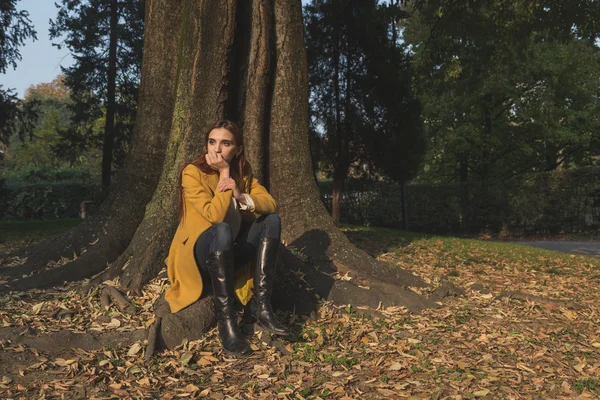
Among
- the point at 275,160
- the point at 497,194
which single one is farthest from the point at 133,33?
the point at 275,160

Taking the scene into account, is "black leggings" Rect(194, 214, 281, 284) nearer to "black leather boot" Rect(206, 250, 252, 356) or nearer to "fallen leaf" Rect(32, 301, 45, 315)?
"black leather boot" Rect(206, 250, 252, 356)

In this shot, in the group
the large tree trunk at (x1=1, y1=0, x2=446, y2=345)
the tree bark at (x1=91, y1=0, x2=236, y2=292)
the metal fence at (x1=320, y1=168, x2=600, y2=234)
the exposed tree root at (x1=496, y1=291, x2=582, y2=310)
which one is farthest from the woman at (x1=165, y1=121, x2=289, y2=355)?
the metal fence at (x1=320, y1=168, x2=600, y2=234)

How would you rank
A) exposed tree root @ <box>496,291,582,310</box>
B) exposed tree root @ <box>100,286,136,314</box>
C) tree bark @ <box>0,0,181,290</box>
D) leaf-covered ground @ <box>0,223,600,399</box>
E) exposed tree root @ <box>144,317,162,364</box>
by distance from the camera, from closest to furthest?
leaf-covered ground @ <box>0,223,600,399</box>, exposed tree root @ <box>144,317,162,364</box>, exposed tree root @ <box>100,286,136,314</box>, exposed tree root @ <box>496,291,582,310</box>, tree bark @ <box>0,0,181,290</box>

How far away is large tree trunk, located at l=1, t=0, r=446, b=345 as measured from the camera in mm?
5465

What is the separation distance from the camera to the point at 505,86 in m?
20.8

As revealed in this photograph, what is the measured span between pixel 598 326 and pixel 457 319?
4.86ft

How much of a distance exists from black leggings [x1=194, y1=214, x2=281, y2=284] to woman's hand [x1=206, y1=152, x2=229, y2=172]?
477 mm

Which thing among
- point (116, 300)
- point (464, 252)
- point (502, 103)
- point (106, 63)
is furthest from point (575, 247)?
point (106, 63)

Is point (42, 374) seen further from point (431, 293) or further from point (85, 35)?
point (85, 35)

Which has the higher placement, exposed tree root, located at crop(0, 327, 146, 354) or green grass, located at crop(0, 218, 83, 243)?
green grass, located at crop(0, 218, 83, 243)

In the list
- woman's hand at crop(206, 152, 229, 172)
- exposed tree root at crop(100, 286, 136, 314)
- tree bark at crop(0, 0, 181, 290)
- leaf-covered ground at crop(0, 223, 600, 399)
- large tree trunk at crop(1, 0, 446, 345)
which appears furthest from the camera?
tree bark at crop(0, 0, 181, 290)

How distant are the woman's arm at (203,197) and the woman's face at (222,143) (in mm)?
232

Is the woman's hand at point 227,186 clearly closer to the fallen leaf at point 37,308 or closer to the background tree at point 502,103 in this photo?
the fallen leaf at point 37,308

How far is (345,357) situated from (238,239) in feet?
4.24
